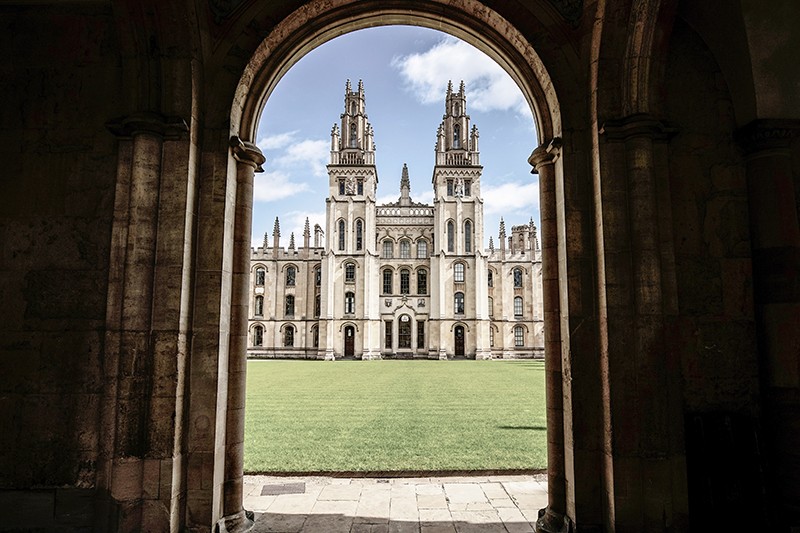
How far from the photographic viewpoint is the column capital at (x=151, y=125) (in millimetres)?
3916

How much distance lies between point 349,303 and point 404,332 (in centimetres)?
591

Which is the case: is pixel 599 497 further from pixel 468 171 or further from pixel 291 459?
pixel 468 171

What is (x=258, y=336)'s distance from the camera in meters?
50.0

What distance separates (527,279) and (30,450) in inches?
1909

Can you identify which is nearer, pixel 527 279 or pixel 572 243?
pixel 572 243

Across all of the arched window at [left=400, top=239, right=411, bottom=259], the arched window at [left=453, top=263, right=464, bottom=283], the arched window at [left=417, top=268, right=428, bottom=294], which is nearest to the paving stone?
the arched window at [left=453, top=263, right=464, bottom=283]

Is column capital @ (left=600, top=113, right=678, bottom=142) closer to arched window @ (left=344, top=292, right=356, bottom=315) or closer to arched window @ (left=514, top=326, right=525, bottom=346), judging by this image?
arched window @ (left=344, top=292, right=356, bottom=315)

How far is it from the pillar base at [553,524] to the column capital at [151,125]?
4.49m

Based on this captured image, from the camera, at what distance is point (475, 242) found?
4541 cm

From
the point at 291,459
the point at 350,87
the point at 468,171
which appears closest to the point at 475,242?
the point at 468,171

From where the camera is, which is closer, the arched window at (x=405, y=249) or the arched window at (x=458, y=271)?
the arched window at (x=458, y=271)

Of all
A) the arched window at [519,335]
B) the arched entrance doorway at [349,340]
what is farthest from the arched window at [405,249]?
the arched window at [519,335]

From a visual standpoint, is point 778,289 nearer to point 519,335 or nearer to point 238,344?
point 238,344

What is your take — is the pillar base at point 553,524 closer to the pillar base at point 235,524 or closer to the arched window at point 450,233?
the pillar base at point 235,524
